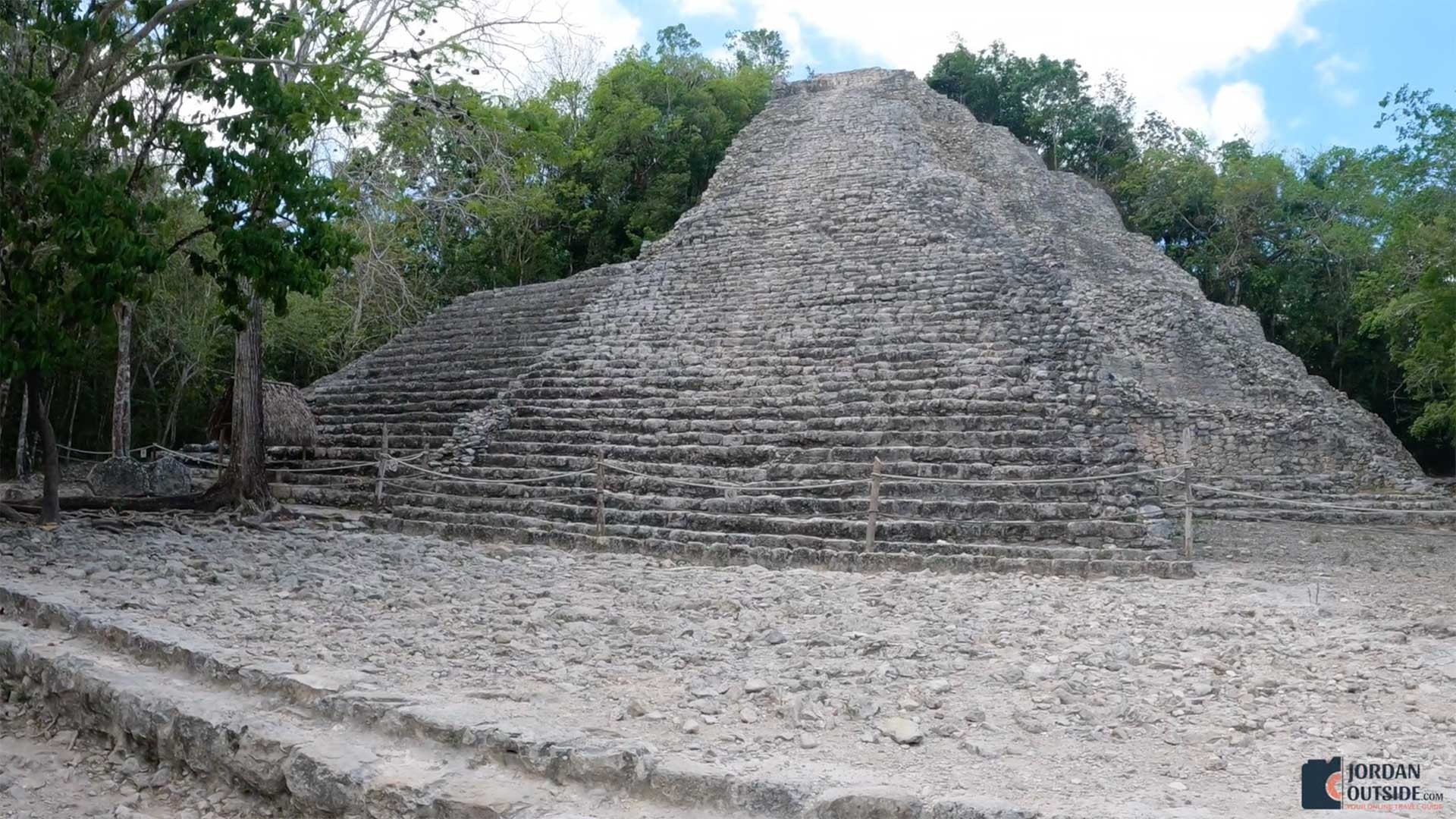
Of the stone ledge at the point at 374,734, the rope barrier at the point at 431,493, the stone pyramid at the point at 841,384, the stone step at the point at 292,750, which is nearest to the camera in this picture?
the stone ledge at the point at 374,734

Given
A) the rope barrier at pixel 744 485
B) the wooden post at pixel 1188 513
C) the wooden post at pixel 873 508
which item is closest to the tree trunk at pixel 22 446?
the rope barrier at pixel 744 485

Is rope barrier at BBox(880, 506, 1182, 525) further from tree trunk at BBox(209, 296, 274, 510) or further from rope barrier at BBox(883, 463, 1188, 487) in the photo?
tree trunk at BBox(209, 296, 274, 510)

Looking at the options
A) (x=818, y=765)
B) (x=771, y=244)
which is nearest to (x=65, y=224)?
(x=818, y=765)

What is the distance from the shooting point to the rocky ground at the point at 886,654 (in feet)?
10.7

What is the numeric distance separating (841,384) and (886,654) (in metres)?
5.70

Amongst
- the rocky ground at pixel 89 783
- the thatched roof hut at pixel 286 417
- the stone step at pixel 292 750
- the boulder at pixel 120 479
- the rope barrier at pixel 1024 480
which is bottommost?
the rocky ground at pixel 89 783

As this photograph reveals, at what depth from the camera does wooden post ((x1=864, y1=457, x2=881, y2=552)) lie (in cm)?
752

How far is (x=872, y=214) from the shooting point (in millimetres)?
13805

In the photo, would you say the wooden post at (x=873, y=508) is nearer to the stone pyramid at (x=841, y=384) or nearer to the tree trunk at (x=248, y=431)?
the stone pyramid at (x=841, y=384)

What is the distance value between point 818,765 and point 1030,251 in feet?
34.7

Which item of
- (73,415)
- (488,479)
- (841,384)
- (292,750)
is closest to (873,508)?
(841,384)

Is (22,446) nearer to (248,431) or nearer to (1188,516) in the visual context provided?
(248,431)

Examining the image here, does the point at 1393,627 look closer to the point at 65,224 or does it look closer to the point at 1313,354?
the point at 65,224

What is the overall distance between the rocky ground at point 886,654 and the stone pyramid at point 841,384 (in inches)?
50.5
